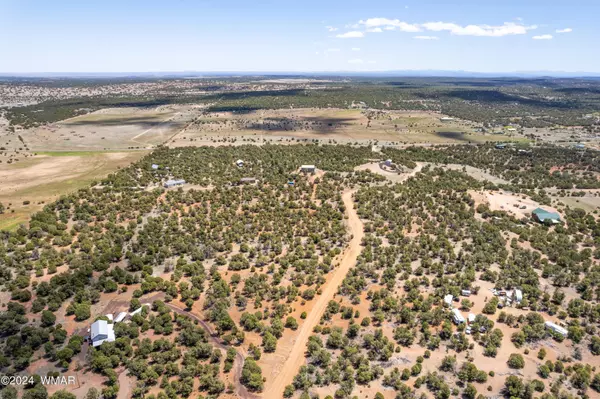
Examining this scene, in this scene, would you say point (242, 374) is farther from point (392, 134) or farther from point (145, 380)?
point (392, 134)

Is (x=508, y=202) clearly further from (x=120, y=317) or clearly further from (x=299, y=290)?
(x=120, y=317)

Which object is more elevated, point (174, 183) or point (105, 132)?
point (105, 132)

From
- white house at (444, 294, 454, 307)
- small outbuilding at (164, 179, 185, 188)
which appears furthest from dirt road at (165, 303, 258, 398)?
small outbuilding at (164, 179, 185, 188)

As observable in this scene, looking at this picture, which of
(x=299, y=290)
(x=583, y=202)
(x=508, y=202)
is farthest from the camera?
(x=583, y=202)

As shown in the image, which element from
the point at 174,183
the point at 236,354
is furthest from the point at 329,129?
the point at 236,354

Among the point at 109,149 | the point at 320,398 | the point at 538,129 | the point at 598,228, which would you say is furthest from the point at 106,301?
the point at 538,129

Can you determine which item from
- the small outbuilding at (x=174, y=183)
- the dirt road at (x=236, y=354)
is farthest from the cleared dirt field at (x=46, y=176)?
the dirt road at (x=236, y=354)

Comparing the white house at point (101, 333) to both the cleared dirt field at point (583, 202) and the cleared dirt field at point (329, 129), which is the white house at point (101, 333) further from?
the cleared dirt field at point (329, 129)
